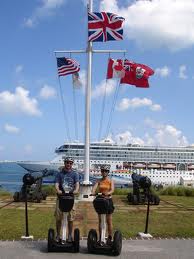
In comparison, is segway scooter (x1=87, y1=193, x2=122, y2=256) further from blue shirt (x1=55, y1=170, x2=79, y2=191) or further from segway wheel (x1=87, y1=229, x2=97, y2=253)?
blue shirt (x1=55, y1=170, x2=79, y2=191)

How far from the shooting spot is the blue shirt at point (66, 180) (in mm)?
7227

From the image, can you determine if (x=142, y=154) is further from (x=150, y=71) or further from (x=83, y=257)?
(x=83, y=257)

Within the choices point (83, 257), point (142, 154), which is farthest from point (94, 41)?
point (142, 154)

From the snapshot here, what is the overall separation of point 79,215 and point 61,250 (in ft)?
15.8

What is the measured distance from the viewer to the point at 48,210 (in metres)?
12.9

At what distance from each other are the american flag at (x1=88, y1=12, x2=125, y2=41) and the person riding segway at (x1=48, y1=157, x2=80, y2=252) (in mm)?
10361

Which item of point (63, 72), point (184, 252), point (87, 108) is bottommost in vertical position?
point (184, 252)

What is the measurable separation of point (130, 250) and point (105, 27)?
11.2 m

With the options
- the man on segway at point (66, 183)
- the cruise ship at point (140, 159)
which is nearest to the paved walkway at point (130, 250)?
the man on segway at point (66, 183)

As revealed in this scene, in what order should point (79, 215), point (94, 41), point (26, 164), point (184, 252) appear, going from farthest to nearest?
point (26, 164) < point (94, 41) < point (79, 215) < point (184, 252)

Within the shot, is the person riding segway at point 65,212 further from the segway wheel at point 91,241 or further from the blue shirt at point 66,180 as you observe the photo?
the segway wheel at point 91,241

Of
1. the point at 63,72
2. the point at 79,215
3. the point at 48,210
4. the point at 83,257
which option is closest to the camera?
the point at 83,257

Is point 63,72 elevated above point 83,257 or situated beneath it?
elevated above

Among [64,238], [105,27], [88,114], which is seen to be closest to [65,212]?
[64,238]
